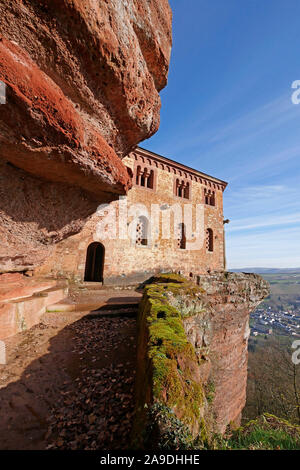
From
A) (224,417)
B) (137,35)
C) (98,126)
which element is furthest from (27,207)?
(224,417)

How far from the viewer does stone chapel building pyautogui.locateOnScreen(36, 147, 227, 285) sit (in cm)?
1037

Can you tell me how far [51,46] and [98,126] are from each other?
1121mm

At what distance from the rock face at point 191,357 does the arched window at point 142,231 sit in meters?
3.95

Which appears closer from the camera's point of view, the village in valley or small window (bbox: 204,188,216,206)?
small window (bbox: 204,188,216,206)

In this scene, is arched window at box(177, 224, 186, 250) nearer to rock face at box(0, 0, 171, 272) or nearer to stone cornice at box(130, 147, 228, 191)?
stone cornice at box(130, 147, 228, 191)

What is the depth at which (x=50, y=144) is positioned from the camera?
258 centimetres

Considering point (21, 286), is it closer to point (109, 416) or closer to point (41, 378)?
point (41, 378)

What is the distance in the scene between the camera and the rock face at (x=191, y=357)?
181 cm

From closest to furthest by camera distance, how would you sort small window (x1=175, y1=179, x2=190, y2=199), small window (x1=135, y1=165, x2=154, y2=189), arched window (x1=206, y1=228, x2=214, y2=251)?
1. small window (x1=135, y1=165, x2=154, y2=189)
2. small window (x1=175, y1=179, x2=190, y2=199)
3. arched window (x1=206, y1=228, x2=214, y2=251)

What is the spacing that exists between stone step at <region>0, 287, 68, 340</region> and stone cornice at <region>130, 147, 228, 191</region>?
33.6ft

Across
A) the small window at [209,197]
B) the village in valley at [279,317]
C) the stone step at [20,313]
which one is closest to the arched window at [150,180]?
the small window at [209,197]

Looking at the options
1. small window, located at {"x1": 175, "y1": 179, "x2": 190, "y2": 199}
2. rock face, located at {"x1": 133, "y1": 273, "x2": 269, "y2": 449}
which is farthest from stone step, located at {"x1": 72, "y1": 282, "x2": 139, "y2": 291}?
small window, located at {"x1": 175, "y1": 179, "x2": 190, "y2": 199}

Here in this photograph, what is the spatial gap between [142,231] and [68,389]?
1031 centimetres

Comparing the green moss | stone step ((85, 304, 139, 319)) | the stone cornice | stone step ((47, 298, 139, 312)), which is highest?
the stone cornice
